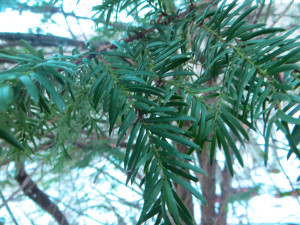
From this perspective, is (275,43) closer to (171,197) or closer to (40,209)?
(171,197)

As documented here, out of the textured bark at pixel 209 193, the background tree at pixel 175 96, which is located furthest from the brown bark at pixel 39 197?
the background tree at pixel 175 96

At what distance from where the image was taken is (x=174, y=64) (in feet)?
1.11

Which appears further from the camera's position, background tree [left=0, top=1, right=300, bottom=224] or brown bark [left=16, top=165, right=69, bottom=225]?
brown bark [left=16, top=165, right=69, bottom=225]

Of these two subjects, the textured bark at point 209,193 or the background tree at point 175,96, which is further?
the textured bark at point 209,193

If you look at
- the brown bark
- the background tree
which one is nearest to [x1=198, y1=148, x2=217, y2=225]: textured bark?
the brown bark

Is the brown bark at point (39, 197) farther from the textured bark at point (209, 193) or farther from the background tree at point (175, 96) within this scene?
the background tree at point (175, 96)

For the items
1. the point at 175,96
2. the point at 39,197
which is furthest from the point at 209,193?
the point at 175,96

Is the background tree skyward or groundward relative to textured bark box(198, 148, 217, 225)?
groundward

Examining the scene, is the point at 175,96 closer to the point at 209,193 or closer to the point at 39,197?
Answer: the point at 209,193

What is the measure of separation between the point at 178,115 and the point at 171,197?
0.28 feet

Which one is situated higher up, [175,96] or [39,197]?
[39,197]

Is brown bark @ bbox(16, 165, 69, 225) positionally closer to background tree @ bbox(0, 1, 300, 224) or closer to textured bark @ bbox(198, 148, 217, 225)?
textured bark @ bbox(198, 148, 217, 225)

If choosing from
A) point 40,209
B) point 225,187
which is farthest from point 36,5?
point 225,187

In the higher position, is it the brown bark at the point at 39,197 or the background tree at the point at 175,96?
the brown bark at the point at 39,197
